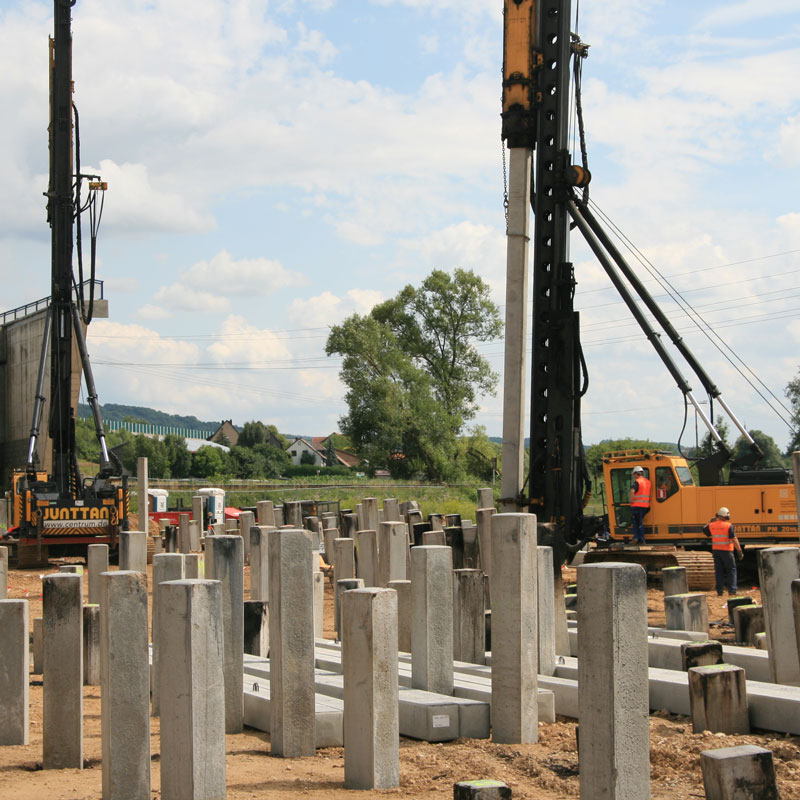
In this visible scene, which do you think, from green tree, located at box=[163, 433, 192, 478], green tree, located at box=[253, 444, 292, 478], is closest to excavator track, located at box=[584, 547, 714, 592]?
green tree, located at box=[253, 444, 292, 478]

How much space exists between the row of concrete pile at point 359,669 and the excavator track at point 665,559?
9.73 m

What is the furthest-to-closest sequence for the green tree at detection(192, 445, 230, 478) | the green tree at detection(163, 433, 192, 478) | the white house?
the white house < the green tree at detection(163, 433, 192, 478) < the green tree at detection(192, 445, 230, 478)

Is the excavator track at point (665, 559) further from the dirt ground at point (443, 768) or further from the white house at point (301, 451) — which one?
the white house at point (301, 451)

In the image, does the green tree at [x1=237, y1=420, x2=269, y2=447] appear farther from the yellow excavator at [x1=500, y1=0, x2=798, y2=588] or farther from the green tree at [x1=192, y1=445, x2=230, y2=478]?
the yellow excavator at [x1=500, y1=0, x2=798, y2=588]

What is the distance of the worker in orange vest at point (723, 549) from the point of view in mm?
15188

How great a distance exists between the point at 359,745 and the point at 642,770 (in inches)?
52.9

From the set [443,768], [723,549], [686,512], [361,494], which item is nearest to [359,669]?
[443,768]

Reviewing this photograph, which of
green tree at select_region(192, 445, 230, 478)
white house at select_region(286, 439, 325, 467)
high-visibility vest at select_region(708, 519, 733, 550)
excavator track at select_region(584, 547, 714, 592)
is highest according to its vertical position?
white house at select_region(286, 439, 325, 467)

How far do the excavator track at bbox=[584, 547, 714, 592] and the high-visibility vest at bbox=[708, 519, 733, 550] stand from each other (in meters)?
1.48

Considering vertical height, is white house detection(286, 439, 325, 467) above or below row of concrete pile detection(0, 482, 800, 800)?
above

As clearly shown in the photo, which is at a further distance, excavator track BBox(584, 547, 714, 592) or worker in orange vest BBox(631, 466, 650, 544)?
worker in orange vest BBox(631, 466, 650, 544)

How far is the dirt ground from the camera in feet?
16.3

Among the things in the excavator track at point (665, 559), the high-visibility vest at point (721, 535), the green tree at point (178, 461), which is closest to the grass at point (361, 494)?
the excavator track at point (665, 559)

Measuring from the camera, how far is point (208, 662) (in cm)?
448
